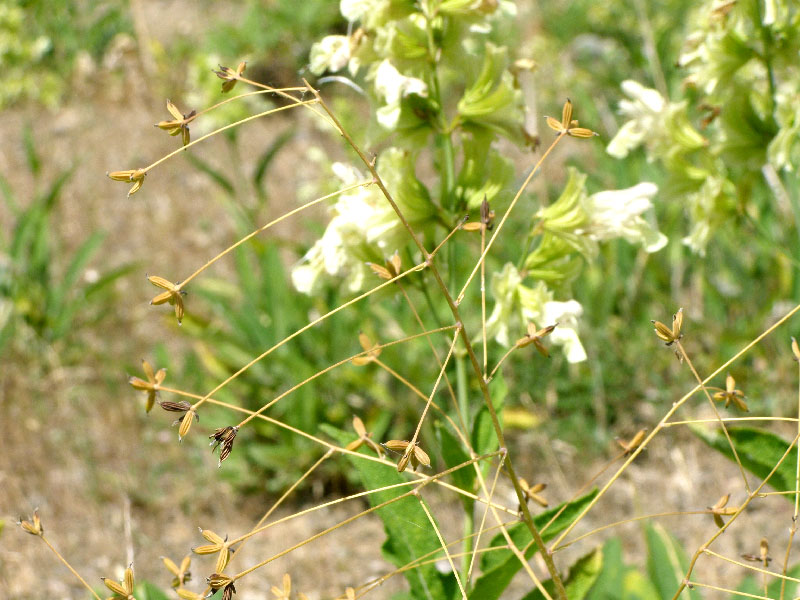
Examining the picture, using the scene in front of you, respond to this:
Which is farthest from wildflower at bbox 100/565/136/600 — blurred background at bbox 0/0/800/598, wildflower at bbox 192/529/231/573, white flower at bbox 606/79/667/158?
white flower at bbox 606/79/667/158

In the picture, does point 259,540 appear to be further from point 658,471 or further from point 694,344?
point 694,344

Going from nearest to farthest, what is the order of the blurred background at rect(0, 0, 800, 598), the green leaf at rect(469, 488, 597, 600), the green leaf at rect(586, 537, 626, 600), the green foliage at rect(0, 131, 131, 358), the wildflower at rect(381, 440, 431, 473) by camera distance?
the wildflower at rect(381, 440, 431, 473), the green leaf at rect(469, 488, 597, 600), the green leaf at rect(586, 537, 626, 600), the blurred background at rect(0, 0, 800, 598), the green foliage at rect(0, 131, 131, 358)

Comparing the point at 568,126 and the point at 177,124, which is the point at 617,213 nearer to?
the point at 568,126

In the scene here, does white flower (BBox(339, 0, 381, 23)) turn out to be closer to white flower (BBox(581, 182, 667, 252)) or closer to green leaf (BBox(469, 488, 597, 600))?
white flower (BBox(581, 182, 667, 252))

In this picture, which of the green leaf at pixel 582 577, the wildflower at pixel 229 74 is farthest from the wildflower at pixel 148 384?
the green leaf at pixel 582 577

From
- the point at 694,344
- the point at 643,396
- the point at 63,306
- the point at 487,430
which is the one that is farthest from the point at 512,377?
the point at 63,306

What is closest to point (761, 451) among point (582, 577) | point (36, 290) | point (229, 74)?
point (582, 577)
